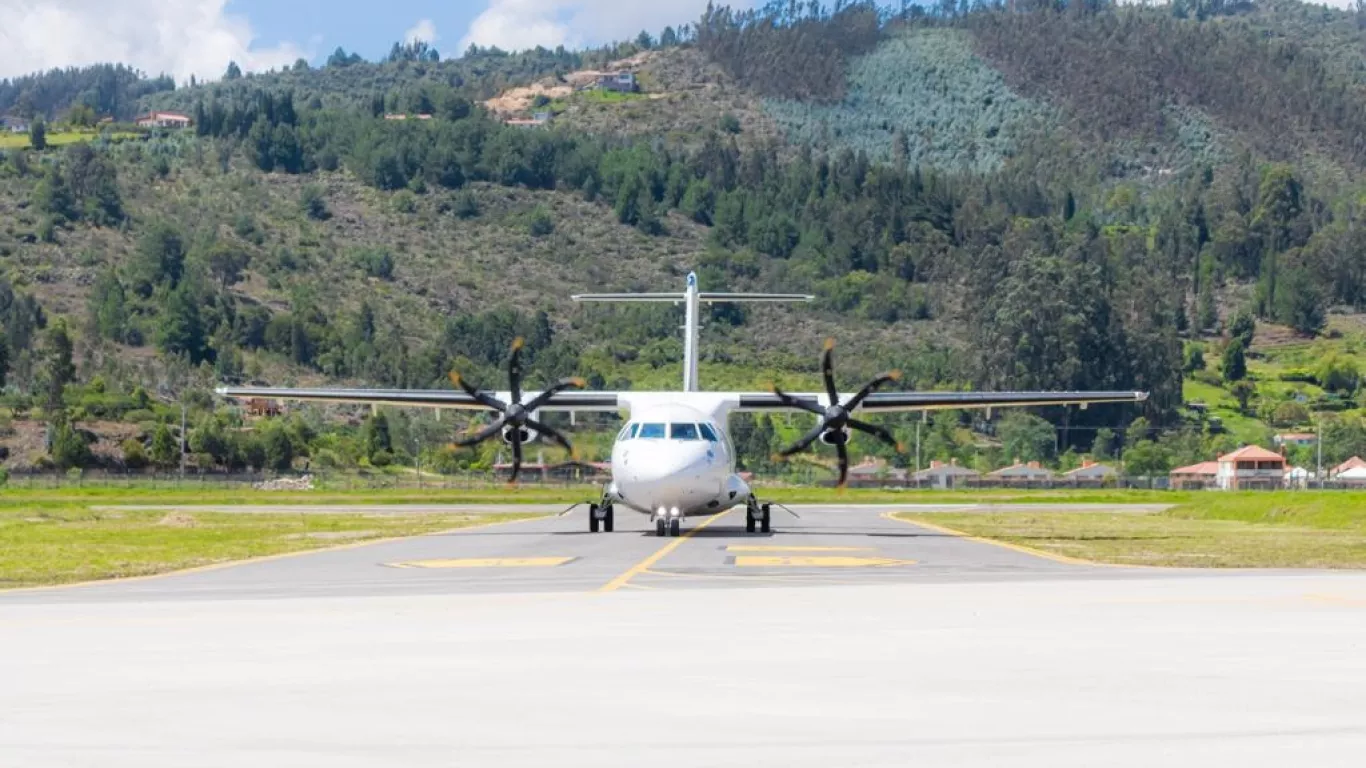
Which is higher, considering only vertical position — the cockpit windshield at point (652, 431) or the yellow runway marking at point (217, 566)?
the cockpit windshield at point (652, 431)

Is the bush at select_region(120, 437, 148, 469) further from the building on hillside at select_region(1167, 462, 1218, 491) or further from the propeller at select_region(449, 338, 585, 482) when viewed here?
the propeller at select_region(449, 338, 585, 482)

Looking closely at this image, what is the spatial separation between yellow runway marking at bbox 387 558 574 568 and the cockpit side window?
27.2 feet

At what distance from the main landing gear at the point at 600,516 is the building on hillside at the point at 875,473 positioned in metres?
103

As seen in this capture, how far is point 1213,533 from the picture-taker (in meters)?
49.8

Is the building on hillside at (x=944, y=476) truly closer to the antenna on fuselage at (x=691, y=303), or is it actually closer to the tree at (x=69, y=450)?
the tree at (x=69, y=450)

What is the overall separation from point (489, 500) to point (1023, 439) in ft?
302

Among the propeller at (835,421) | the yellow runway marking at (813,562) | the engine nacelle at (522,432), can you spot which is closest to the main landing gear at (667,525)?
the propeller at (835,421)

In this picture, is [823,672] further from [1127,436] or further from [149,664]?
[1127,436]

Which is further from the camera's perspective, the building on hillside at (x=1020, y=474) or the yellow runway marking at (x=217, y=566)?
the building on hillside at (x=1020, y=474)

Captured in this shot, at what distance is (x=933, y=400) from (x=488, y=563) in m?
18.7

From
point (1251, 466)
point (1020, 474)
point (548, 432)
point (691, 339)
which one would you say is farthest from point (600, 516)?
point (1251, 466)

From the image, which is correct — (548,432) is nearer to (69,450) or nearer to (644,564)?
(644,564)

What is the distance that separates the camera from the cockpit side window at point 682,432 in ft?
137

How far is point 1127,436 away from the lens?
200m
